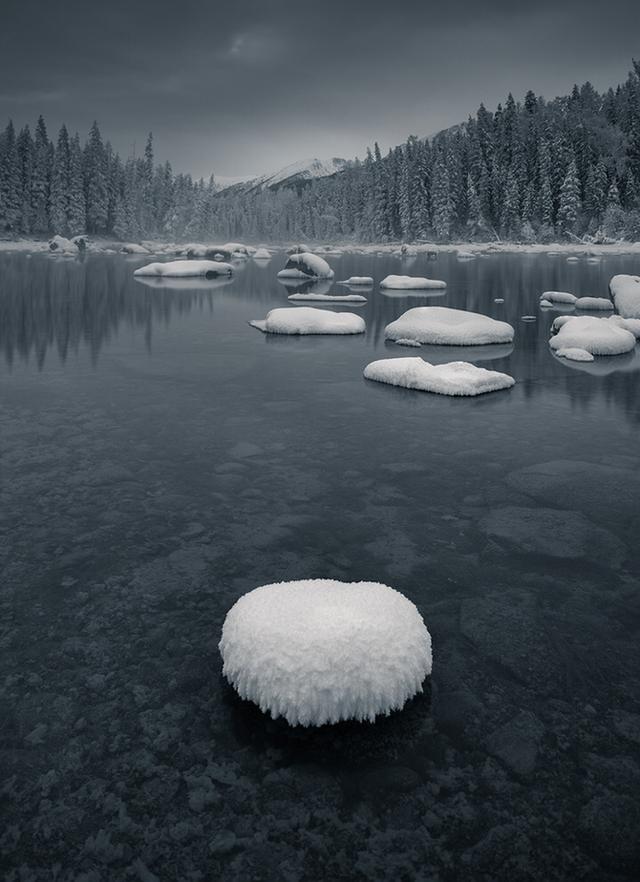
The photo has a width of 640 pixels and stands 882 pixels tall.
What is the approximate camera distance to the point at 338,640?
3029mm

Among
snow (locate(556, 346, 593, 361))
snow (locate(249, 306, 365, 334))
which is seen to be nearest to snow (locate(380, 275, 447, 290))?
snow (locate(249, 306, 365, 334))

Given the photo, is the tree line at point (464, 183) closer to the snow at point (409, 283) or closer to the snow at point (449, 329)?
the snow at point (409, 283)

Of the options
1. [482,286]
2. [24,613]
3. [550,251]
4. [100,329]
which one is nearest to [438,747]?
[24,613]

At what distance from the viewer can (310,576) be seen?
Result: 4457mm

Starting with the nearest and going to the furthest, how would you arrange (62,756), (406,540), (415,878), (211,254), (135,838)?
(415,878) → (135,838) → (62,756) → (406,540) → (211,254)

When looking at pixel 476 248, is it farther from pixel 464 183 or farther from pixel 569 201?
pixel 464 183

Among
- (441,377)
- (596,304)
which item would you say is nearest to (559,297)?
(596,304)

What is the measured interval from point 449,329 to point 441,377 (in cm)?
486

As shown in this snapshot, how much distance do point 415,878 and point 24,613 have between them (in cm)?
279

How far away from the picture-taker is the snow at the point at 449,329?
46.8ft

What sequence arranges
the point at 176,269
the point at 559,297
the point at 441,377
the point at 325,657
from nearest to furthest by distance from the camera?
1. the point at 325,657
2. the point at 441,377
3. the point at 559,297
4. the point at 176,269

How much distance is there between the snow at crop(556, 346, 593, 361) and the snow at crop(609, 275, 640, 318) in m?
5.82

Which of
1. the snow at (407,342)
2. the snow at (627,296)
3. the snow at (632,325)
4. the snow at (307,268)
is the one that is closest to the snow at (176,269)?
the snow at (307,268)

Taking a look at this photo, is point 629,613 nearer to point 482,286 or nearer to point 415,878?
point 415,878
